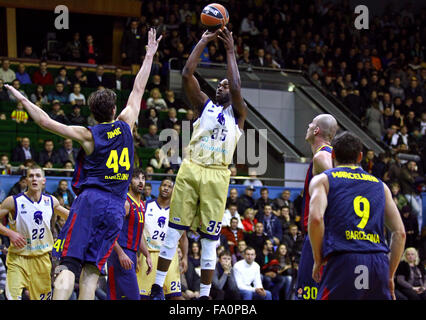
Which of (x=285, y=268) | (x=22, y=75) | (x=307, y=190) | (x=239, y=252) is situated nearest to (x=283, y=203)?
(x=285, y=268)

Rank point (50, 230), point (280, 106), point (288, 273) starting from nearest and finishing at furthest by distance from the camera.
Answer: point (50, 230) < point (288, 273) < point (280, 106)

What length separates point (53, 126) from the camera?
618 centimetres

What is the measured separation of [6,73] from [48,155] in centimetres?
329

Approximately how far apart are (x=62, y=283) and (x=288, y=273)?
8748 millimetres

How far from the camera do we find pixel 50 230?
Answer: 898 cm

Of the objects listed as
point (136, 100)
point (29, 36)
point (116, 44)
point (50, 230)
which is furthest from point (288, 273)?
point (29, 36)

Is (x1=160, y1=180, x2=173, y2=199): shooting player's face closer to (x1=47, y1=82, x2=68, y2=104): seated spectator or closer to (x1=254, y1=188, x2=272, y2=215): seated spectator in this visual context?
(x1=254, y1=188, x2=272, y2=215): seated spectator

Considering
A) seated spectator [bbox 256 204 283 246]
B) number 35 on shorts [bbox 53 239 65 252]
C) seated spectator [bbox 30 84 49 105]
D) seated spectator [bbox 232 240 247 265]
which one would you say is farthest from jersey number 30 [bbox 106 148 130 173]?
seated spectator [bbox 30 84 49 105]

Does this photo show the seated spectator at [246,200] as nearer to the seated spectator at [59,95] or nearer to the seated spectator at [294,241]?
the seated spectator at [294,241]

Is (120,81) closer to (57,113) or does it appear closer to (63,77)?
(63,77)

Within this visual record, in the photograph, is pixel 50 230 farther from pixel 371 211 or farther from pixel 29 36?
pixel 29 36

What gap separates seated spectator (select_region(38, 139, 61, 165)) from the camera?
15.0 meters

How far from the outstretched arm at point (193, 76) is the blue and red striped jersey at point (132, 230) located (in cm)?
146

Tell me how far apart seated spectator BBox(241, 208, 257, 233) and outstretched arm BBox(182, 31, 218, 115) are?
7.31 meters
